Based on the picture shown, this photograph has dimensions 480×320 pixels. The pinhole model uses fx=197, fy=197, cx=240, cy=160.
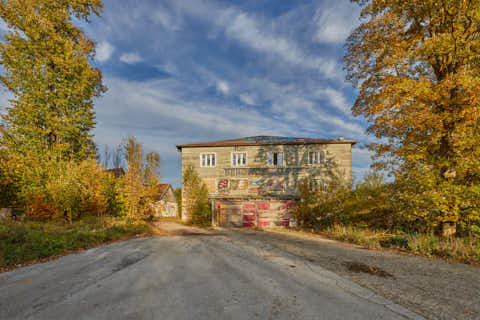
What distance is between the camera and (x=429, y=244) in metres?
7.25

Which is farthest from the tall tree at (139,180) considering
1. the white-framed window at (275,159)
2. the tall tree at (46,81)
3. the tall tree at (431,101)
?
the tall tree at (431,101)

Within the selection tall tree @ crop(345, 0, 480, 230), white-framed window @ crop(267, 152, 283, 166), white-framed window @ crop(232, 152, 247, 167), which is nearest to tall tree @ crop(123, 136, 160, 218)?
white-framed window @ crop(232, 152, 247, 167)

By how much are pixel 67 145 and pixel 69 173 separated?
3.37 meters

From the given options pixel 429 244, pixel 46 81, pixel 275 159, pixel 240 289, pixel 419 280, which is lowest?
pixel 429 244

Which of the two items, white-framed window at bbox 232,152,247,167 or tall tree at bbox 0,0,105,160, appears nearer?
tall tree at bbox 0,0,105,160

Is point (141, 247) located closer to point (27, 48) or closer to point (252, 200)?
point (252, 200)

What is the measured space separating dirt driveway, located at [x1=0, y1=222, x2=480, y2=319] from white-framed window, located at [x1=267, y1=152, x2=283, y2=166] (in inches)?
529

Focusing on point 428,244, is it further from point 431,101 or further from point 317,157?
point 317,157

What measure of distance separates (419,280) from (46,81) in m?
22.5

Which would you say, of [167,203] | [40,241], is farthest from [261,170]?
[167,203]

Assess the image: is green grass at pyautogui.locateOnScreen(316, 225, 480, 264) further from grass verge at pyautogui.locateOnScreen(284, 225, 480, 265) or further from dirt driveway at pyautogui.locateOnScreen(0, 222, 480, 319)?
dirt driveway at pyautogui.locateOnScreen(0, 222, 480, 319)

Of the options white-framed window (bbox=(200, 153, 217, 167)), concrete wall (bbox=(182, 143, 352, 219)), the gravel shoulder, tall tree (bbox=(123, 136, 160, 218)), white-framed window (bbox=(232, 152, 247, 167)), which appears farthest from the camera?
white-framed window (bbox=(200, 153, 217, 167))

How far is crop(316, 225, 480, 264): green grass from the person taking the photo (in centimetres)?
634

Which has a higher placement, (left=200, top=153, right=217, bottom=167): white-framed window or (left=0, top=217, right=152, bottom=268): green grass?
(left=200, top=153, right=217, bottom=167): white-framed window
